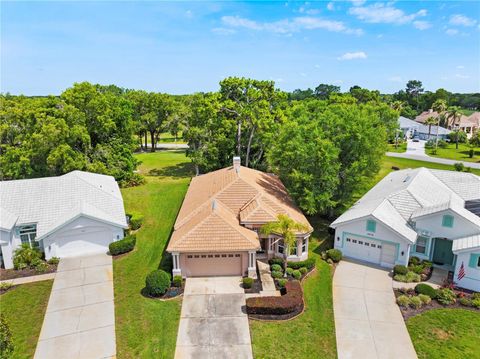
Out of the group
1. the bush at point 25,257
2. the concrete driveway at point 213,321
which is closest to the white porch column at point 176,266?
the concrete driveway at point 213,321

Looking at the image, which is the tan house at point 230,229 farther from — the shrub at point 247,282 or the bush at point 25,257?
the bush at point 25,257

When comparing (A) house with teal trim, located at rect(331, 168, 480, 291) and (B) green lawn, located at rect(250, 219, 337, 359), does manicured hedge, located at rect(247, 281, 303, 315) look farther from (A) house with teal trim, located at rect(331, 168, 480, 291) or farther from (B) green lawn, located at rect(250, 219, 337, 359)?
(A) house with teal trim, located at rect(331, 168, 480, 291)

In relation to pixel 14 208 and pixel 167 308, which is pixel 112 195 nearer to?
pixel 14 208

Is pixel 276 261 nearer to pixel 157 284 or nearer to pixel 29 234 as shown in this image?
pixel 157 284

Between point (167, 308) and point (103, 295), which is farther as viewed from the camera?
point (103, 295)

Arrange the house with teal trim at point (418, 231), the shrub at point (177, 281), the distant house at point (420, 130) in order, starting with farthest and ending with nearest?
the distant house at point (420, 130)
the house with teal trim at point (418, 231)
the shrub at point (177, 281)

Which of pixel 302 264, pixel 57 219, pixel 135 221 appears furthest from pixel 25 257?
pixel 302 264

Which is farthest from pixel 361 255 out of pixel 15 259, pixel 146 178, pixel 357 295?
pixel 146 178
